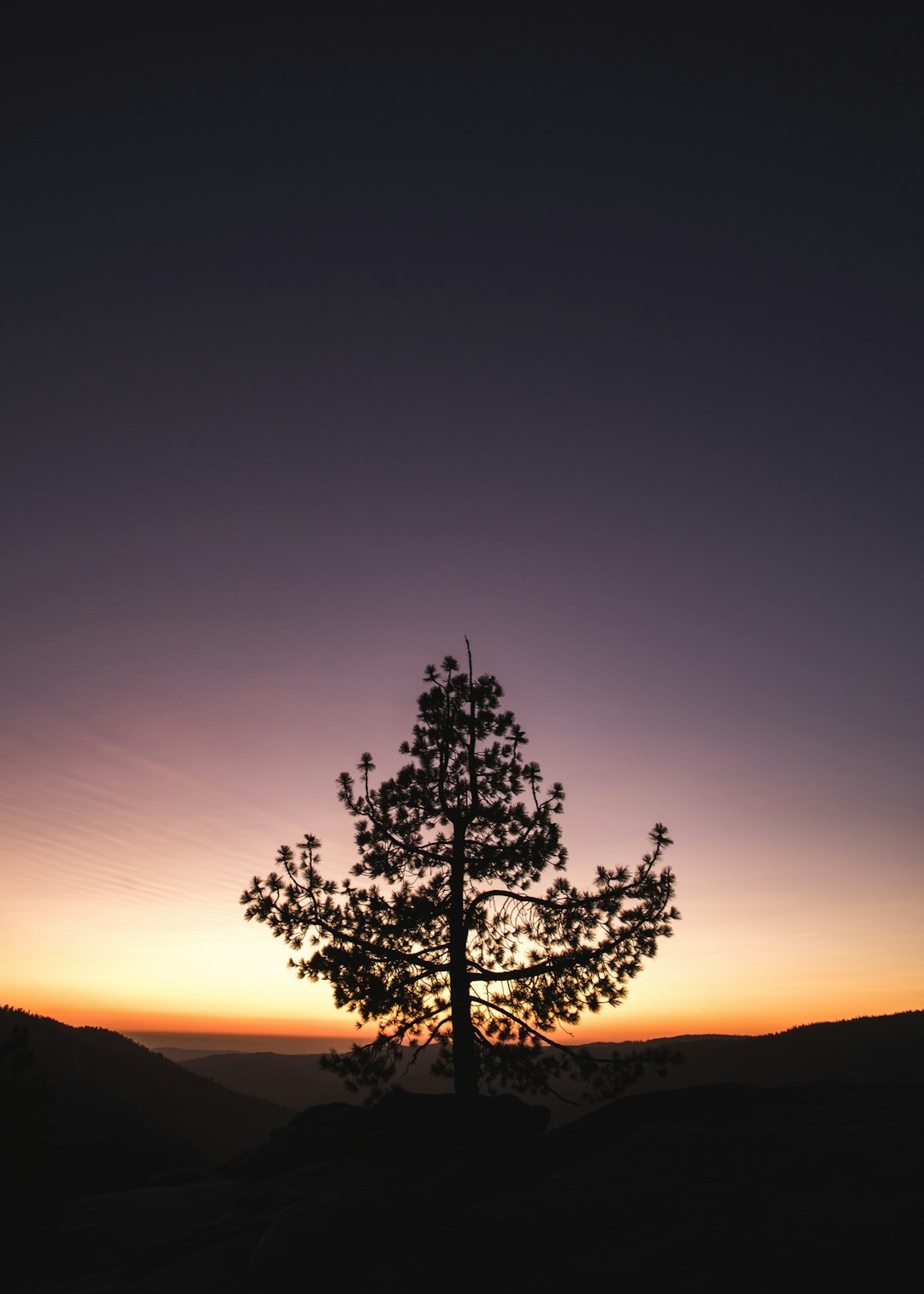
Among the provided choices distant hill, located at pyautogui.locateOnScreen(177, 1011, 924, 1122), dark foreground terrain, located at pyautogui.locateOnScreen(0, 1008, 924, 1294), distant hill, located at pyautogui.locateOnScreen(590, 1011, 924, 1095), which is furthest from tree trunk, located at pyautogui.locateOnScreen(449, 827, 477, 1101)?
distant hill, located at pyautogui.locateOnScreen(590, 1011, 924, 1095)

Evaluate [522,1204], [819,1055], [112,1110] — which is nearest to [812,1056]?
[819,1055]

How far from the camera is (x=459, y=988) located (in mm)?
14312

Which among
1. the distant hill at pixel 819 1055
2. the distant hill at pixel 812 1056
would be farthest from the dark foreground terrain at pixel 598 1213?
the distant hill at pixel 819 1055

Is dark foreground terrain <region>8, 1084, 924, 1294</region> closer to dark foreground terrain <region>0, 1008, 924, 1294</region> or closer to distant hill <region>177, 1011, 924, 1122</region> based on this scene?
dark foreground terrain <region>0, 1008, 924, 1294</region>

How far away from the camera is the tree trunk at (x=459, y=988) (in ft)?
45.5

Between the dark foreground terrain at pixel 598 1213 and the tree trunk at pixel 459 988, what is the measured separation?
4.81 feet

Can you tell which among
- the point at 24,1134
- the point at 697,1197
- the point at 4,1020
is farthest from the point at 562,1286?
the point at 4,1020

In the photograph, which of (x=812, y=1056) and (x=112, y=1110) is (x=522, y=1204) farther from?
(x=812, y=1056)

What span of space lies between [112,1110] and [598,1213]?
4724 cm

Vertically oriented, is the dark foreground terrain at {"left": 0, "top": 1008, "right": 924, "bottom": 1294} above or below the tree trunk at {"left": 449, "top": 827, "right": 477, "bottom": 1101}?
below

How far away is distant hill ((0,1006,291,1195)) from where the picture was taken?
14562mm

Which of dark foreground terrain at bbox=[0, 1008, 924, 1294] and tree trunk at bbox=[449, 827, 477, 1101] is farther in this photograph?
tree trunk at bbox=[449, 827, 477, 1101]

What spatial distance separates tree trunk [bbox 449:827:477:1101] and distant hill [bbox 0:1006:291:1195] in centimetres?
754

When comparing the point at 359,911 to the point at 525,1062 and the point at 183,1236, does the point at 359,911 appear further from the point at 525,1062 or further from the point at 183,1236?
the point at 183,1236
